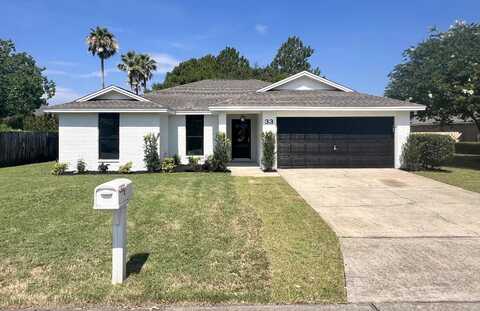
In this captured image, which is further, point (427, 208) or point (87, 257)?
point (427, 208)

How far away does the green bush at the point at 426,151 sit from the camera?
16281mm

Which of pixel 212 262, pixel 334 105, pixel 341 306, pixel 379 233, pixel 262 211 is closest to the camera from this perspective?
pixel 341 306

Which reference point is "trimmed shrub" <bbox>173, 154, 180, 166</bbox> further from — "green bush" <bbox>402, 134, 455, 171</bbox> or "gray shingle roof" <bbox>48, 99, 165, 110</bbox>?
"green bush" <bbox>402, 134, 455, 171</bbox>

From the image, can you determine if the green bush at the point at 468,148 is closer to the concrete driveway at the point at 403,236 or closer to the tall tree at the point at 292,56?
the concrete driveway at the point at 403,236

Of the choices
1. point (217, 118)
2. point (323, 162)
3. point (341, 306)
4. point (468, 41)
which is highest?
point (468, 41)

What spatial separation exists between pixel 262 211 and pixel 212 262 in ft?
11.0

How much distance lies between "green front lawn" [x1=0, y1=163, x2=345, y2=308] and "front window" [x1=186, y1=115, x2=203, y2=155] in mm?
8952

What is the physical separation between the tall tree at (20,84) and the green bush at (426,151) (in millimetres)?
38614

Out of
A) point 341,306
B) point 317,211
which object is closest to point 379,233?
point 317,211

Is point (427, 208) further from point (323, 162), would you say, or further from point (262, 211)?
point (323, 162)

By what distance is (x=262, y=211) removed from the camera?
8562 millimetres

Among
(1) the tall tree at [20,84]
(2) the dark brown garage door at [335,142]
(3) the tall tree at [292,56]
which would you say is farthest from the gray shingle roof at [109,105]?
(3) the tall tree at [292,56]

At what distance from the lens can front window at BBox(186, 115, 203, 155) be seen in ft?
62.5

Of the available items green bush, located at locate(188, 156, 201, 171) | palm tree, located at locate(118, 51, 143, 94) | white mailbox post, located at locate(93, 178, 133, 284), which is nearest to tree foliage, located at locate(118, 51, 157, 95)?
palm tree, located at locate(118, 51, 143, 94)
